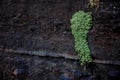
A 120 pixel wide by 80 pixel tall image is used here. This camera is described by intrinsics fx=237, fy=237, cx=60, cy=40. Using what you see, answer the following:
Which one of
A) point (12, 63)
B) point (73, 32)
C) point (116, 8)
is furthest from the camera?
point (12, 63)

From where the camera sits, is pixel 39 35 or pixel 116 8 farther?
pixel 39 35

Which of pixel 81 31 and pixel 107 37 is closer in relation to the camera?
pixel 107 37

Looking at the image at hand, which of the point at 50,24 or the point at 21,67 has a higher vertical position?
the point at 50,24

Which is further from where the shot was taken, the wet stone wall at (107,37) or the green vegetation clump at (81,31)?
the green vegetation clump at (81,31)

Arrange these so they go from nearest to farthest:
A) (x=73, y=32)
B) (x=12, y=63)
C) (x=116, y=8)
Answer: (x=116, y=8), (x=73, y=32), (x=12, y=63)

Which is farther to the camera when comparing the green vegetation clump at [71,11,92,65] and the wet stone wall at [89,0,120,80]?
the green vegetation clump at [71,11,92,65]

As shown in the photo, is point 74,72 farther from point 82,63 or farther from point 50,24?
point 50,24

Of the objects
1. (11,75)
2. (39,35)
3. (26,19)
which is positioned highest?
(26,19)

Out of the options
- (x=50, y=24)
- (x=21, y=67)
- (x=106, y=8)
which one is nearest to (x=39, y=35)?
(x=50, y=24)
